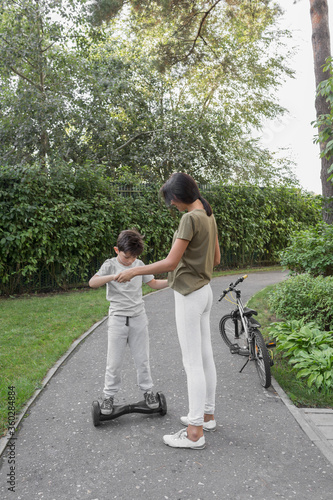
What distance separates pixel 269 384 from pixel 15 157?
32.5ft

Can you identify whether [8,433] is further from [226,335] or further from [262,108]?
[262,108]

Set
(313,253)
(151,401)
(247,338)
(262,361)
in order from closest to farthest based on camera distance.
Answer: (151,401) → (262,361) → (247,338) → (313,253)

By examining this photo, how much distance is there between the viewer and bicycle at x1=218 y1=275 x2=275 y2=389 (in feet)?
13.6

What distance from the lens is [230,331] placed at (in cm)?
537

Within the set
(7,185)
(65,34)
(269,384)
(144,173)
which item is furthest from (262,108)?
(269,384)

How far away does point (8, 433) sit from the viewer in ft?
10.8

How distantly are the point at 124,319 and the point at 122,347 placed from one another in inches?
9.0

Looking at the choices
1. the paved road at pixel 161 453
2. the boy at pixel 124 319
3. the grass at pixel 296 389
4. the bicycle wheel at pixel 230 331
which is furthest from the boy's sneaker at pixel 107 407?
the bicycle wheel at pixel 230 331

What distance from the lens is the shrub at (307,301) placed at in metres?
5.35

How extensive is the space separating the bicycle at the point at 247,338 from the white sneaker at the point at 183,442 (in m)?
1.32

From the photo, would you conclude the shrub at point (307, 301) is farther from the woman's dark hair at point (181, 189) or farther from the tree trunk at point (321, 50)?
the tree trunk at point (321, 50)

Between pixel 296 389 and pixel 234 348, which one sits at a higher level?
pixel 234 348

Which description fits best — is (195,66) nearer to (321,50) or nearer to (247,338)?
(321,50)

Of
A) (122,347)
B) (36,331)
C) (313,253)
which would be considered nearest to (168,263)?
(122,347)
